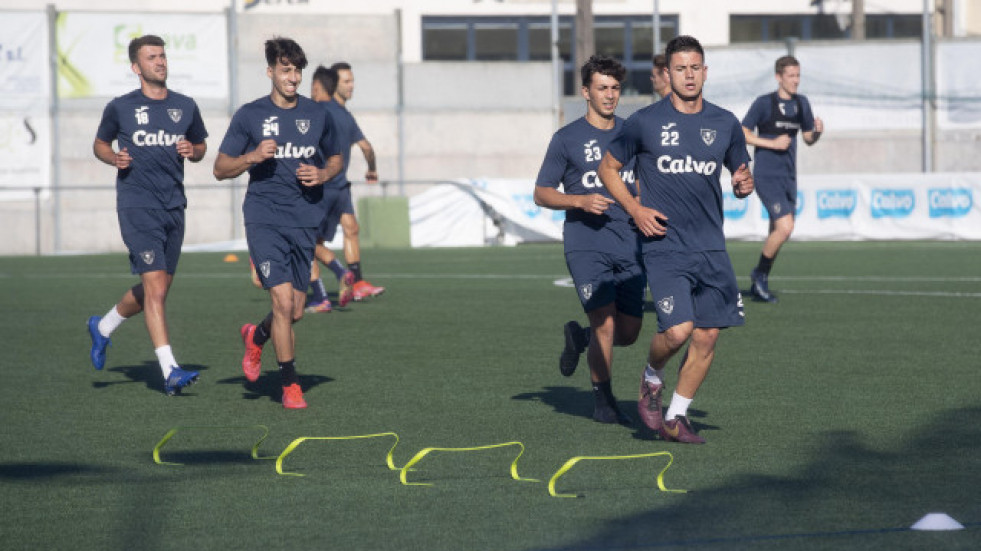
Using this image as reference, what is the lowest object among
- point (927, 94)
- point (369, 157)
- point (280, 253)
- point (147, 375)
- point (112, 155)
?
point (147, 375)

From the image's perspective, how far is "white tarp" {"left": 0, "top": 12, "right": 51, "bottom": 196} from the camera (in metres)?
34.7

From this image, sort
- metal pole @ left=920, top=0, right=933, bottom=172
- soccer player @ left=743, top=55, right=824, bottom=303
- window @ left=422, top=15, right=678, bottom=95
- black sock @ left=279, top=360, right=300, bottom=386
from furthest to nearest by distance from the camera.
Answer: window @ left=422, top=15, right=678, bottom=95, metal pole @ left=920, top=0, right=933, bottom=172, soccer player @ left=743, top=55, right=824, bottom=303, black sock @ left=279, top=360, right=300, bottom=386

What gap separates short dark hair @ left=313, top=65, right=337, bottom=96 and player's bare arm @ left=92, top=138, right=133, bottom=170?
508 centimetres

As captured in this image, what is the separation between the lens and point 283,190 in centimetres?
920

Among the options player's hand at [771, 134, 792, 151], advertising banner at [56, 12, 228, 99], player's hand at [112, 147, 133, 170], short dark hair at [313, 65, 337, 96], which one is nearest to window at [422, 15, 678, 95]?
advertising banner at [56, 12, 228, 99]

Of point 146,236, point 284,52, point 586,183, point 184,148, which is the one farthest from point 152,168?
point 586,183

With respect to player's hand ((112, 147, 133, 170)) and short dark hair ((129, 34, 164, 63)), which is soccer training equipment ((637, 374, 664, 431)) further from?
short dark hair ((129, 34, 164, 63))

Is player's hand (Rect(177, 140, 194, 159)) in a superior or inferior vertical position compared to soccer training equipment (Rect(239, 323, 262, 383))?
superior

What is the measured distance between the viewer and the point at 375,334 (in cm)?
1316

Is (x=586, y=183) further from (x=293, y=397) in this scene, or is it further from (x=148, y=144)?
(x=148, y=144)

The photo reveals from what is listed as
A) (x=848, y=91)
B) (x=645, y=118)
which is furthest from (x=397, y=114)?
(x=645, y=118)

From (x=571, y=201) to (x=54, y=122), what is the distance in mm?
29020

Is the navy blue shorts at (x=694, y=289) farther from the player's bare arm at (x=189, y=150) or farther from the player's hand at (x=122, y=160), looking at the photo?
the player's hand at (x=122, y=160)

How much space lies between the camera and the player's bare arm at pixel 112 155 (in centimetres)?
961
